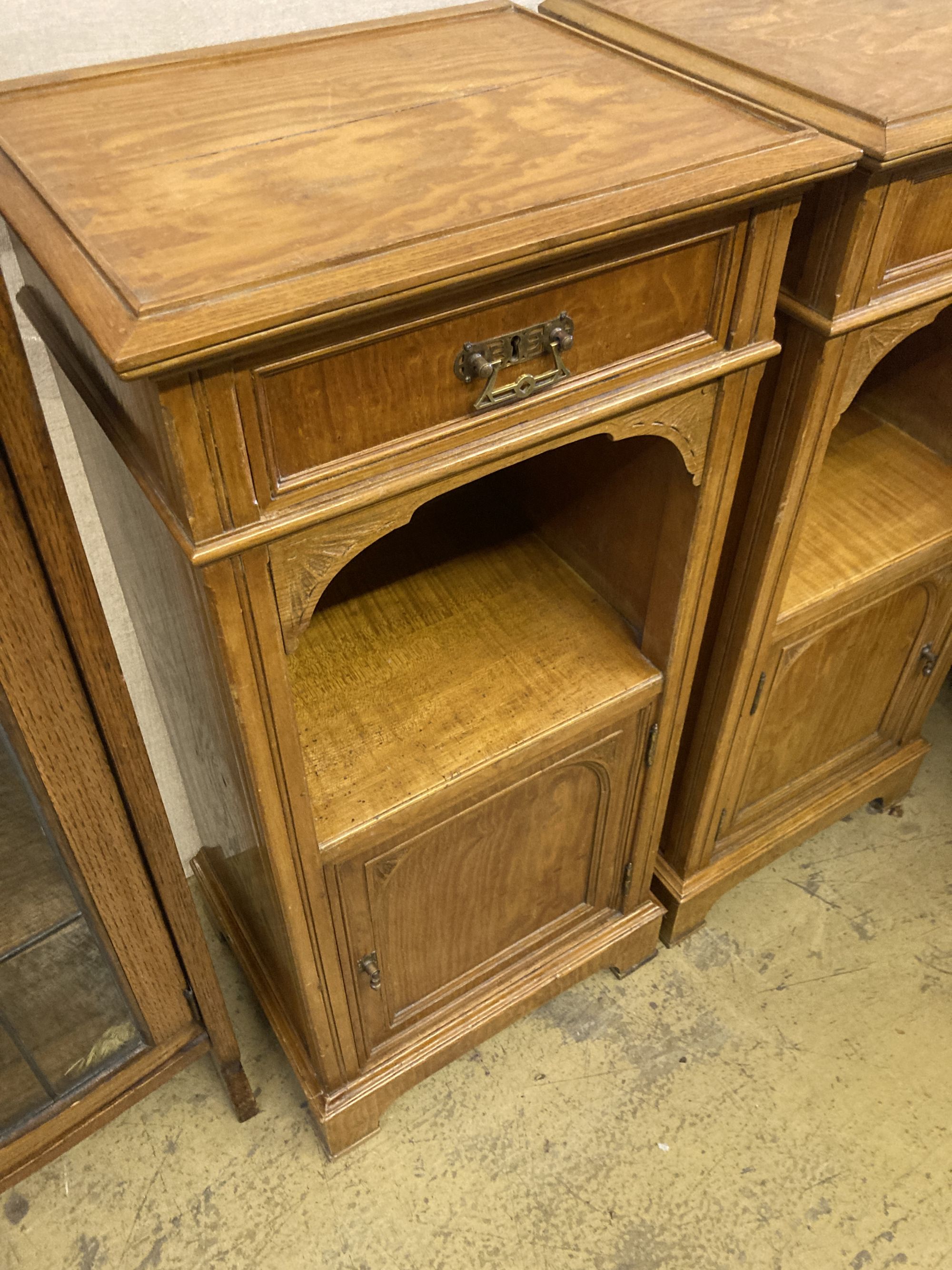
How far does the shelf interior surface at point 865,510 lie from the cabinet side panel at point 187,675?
0.74m

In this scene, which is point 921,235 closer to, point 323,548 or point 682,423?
point 682,423

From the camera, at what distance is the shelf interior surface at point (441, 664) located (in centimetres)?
114

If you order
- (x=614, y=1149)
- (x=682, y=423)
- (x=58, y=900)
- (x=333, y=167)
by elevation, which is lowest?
(x=614, y=1149)

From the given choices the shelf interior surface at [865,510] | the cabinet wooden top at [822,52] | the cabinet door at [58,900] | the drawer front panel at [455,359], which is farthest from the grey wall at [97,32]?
the shelf interior surface at [865,510]

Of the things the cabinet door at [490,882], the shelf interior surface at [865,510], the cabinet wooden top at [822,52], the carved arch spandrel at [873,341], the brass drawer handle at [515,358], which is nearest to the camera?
the brass drawer handle at [515,358]

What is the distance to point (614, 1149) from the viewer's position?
4.90 ft

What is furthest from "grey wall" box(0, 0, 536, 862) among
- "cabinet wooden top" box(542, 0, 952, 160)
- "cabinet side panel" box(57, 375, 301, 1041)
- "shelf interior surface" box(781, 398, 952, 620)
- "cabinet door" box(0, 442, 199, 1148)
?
"shelf interior surface" box(781, 398, 952, 620)

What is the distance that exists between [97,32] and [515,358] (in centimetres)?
60

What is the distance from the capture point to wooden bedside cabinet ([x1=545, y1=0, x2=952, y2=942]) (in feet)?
3.22

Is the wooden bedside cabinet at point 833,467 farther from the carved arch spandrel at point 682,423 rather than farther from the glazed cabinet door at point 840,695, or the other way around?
the carved arch spandrel at point 682,423

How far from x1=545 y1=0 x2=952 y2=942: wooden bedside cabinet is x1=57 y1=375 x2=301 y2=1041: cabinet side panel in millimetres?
655

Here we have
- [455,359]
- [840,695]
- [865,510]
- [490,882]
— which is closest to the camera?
[455,359]

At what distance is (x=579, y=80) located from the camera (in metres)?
0.97

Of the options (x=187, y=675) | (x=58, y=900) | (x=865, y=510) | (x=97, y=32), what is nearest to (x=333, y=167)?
(x=97, y=32)
